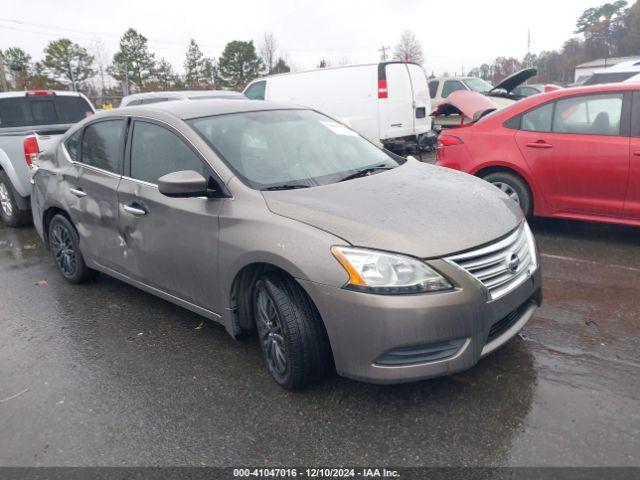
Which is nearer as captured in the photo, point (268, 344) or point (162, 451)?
point (162, 451)

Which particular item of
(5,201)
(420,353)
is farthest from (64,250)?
(420,353)

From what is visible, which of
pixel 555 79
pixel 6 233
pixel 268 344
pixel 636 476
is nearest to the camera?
pixel 636 476

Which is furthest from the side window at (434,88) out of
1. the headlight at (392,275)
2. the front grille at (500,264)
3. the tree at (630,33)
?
the tree at (630,33)

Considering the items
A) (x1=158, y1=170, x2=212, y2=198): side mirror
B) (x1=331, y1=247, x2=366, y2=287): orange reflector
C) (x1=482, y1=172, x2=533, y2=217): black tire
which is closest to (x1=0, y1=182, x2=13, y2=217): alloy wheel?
(x1=158, y1=170, x2=212, y2=198): side mirror

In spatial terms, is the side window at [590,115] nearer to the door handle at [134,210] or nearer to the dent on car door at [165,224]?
the dent on car door at [165,224]

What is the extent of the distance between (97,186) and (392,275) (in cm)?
267

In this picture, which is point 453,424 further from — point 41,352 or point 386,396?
point 41,352

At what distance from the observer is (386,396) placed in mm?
2883

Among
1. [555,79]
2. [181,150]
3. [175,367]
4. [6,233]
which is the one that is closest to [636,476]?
[175,367]

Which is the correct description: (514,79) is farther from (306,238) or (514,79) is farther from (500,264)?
(306,238)

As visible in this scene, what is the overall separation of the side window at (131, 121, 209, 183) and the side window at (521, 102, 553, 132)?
12.3 feet

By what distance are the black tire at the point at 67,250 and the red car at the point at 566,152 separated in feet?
13.3

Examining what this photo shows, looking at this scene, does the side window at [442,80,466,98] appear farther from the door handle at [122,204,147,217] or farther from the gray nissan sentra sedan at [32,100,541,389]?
the door handle at [122,204,147,217]

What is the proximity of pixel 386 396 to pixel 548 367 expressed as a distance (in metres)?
1.01
